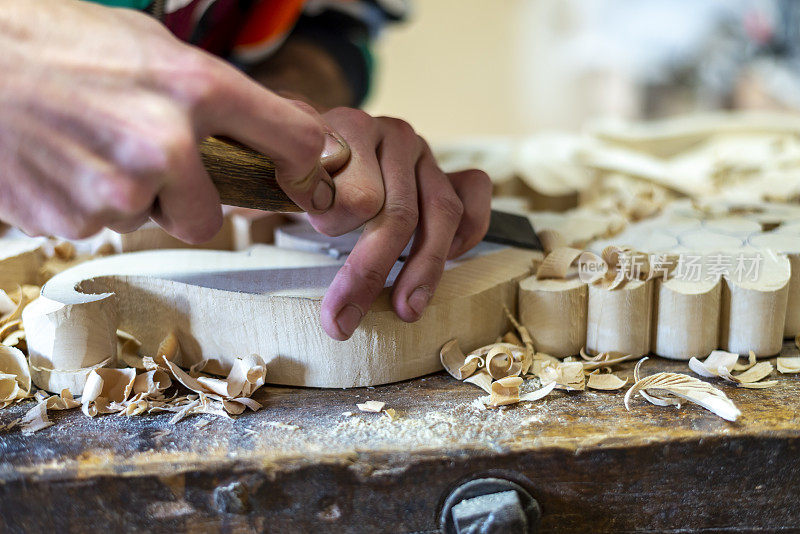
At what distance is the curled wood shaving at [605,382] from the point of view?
775 mm

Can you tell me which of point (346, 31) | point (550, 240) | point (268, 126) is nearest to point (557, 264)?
point (550, 240)

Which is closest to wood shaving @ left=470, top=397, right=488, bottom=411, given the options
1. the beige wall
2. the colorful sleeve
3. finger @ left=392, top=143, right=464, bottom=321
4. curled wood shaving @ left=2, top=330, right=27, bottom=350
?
finger @ left=392, top=143, right=464, bottom=321

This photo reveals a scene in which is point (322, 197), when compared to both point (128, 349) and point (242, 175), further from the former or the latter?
point (128, 349)

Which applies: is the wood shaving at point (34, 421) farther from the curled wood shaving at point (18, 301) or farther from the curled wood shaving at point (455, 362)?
the curled wood shaving at point (455, 362)

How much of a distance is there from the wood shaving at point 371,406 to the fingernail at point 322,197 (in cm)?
21

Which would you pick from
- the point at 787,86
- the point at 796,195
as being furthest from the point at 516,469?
the point at 787,86

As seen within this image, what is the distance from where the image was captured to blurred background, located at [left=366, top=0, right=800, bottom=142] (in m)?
3.93

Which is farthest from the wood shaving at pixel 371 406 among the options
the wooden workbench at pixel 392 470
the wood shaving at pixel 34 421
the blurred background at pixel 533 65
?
the blurred background at pixel 533 65

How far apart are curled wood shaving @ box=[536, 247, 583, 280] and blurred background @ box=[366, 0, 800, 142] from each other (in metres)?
3.15

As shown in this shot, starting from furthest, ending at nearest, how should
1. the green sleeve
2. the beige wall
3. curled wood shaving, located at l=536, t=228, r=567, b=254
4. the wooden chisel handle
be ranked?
the beige wall, the green sleeve, curled wood shaving, located at l=536, t=228, r=567, b=254, the wooden chisel handle

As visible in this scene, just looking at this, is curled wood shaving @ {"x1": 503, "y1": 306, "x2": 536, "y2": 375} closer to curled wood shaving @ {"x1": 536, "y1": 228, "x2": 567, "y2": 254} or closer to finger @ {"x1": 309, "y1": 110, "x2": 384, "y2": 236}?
curled wood shaving @ {"x1": 536, "y1": 228, "x2": 567, "y2": 254}

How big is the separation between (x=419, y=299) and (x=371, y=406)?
126 millimetres

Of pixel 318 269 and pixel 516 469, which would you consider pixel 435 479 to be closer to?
pixel 516 469

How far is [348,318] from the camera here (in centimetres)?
73
